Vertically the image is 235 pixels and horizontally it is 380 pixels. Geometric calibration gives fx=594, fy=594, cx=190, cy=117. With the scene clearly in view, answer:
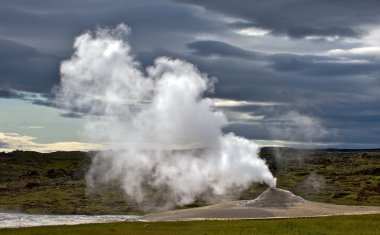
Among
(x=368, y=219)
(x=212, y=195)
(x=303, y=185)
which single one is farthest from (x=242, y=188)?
(x=368, y=219)

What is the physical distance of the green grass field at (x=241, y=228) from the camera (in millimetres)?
70500

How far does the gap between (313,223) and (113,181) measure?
112m

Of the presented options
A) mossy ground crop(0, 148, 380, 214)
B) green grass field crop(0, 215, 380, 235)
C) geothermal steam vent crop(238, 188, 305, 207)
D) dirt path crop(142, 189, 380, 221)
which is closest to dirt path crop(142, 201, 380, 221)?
dirt path crop(142, 189, 380, 221)

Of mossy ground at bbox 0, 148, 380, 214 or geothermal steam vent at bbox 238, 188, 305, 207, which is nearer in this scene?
geothermal steam vent at bbox 238, 188, 305, 207

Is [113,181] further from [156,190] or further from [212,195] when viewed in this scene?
[212,195]

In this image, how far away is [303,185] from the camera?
169 meters

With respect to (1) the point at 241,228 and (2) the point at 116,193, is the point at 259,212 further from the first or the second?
(2) the point at 116,193

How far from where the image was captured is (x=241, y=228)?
244 feet

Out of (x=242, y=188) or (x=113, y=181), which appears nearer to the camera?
(x=242, y=188)

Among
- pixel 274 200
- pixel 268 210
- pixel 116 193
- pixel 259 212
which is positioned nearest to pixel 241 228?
pixel 259 212

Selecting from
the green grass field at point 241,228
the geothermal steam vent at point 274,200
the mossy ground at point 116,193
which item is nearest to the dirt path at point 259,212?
the geothermal steam vent at point 274,200

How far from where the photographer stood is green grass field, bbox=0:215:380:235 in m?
70.5

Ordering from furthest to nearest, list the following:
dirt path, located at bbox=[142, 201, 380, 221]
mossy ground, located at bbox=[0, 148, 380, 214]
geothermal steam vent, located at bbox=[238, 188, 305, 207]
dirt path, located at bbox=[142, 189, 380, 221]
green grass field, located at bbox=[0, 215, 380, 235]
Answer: mossy ground, located at bbox=[0, 148, 380, 214] < geothermal steam vent, located at bbox=[238, 188, 305, 207] < dirt path, located at bbox=[142, 189, 380, 221] < dirt path, located at bbox=[142, 201, 380, 221] < green grass field, located at bbox=[0, 215, 380, 235]

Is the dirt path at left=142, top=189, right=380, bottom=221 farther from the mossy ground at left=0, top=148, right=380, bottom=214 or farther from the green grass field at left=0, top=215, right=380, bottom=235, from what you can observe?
the mossy ground at left=0, top=148, right=380, bottom=214
